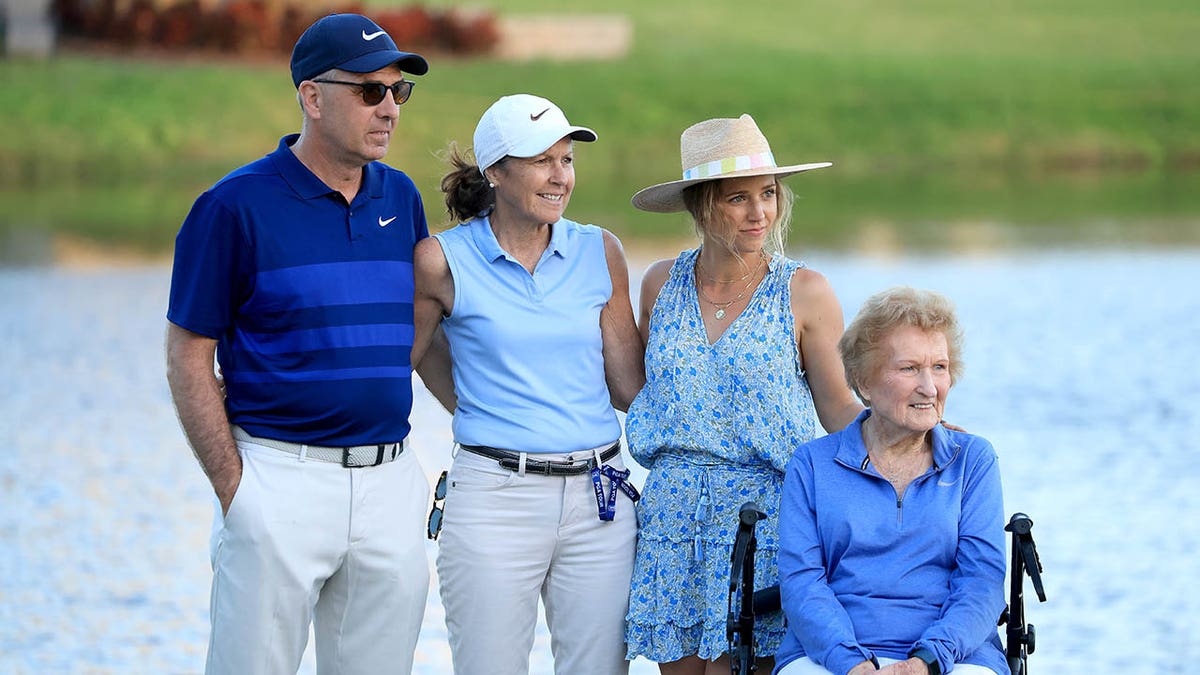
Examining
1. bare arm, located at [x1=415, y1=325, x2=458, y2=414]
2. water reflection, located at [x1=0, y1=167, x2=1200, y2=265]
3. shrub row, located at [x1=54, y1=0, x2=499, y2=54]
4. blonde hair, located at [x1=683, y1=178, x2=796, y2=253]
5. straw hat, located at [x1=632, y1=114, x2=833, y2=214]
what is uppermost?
shrub row, located at [x1=54, y1=0, x2=499, y2=54]

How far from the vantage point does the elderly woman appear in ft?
13.0

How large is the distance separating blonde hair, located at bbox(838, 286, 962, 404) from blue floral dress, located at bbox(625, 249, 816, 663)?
22 cm

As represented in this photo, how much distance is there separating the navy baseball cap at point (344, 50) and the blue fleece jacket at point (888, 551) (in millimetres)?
1324

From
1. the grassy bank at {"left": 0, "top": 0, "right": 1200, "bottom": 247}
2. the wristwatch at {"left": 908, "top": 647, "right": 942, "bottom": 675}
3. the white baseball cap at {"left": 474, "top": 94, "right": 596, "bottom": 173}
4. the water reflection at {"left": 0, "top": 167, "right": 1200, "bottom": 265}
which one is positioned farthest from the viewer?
the grassy bank at {"left": 0, "top": 0, "right": 1200, "bottom": 247}

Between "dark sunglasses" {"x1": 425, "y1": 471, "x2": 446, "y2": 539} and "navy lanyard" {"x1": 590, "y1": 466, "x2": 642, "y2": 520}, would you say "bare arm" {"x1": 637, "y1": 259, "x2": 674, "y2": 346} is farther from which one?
"dark sunglasses" {"x1": 425, "y1": 471, "x2": 446, "y2": 539}

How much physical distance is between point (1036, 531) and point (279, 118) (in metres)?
23.9

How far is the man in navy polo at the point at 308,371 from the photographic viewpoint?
390cm

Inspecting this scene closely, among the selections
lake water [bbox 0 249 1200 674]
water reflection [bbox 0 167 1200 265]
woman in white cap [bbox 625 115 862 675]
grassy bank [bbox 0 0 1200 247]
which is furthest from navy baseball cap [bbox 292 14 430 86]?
grassy bank [bbox 0 0 1200 247]

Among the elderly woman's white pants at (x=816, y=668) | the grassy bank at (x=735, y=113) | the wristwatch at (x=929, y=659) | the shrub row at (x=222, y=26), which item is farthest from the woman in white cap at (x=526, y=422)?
the shrub row at (x=222, y=26)

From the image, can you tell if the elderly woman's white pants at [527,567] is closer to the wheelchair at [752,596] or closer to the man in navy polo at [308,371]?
the man in navy polo at [308,371]

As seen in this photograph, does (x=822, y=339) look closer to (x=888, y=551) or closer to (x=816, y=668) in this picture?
(x=888, y=551)

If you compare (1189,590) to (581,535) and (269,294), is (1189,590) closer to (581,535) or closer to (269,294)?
(581,535)

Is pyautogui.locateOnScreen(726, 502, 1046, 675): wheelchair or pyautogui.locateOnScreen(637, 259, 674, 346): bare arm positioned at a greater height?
pyautogui.locateOnScreen(637, 259, 674, 346): bare arm

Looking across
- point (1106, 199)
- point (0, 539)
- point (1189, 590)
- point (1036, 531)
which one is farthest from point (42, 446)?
point (1106, 199)
